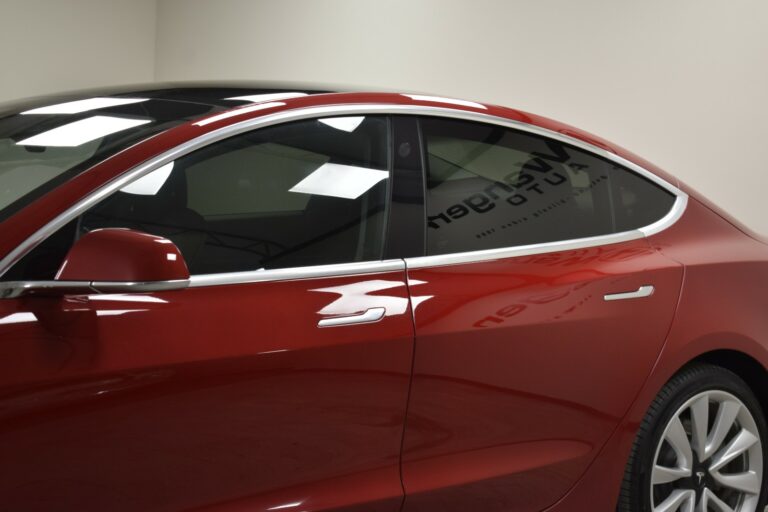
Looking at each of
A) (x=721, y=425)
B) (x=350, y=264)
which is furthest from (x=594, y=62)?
(x=350, y=264)

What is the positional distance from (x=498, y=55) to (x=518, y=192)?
4353mm

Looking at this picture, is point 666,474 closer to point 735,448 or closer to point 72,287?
point 735,448

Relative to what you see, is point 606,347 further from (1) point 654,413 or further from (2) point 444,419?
(2) point 444,419

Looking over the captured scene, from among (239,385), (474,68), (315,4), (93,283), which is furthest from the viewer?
(315,4)

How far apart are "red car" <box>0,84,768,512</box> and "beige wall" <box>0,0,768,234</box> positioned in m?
2.88

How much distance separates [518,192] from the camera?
2.21m

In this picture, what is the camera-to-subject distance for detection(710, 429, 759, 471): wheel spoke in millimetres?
2502

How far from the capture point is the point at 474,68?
258 inches

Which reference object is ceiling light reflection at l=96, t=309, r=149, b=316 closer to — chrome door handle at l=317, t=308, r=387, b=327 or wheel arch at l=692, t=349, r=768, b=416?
chrome door handle at l=317, t=308, r=387, b=327

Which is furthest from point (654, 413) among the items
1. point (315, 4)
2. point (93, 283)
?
point (315, 4)

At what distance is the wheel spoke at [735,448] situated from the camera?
2.50 meters

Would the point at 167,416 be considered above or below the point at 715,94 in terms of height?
below

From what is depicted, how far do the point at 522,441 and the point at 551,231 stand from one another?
48 cm

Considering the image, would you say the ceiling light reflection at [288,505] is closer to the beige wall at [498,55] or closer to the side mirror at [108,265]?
the side mirror at [108,265]
